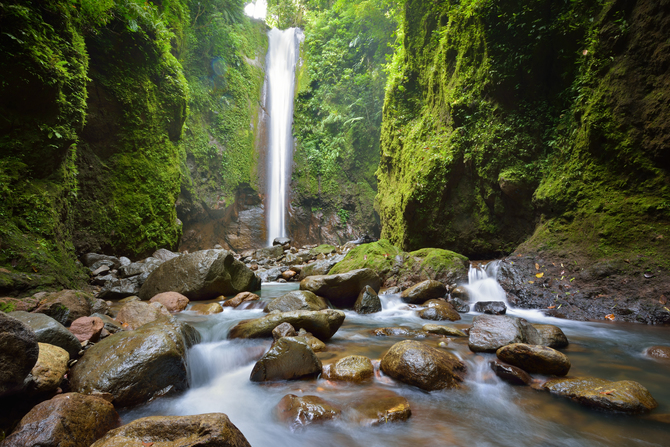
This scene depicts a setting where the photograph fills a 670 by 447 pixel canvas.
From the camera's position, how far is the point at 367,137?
59.9ft

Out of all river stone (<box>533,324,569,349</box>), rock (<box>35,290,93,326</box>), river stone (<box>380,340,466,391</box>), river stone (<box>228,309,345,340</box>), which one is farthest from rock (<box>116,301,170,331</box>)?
river stone (<box>533,324,569,349</box>)

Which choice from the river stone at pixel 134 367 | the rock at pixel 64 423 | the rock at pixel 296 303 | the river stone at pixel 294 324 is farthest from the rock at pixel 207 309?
the rock at pixel 64 423

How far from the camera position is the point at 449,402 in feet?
9.07

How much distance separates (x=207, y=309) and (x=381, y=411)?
4260 millimetres

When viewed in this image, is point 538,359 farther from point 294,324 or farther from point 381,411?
point 294,324

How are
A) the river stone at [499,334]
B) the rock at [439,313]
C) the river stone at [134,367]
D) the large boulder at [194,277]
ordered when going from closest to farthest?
1. the river stone at [134,367]
2. the river stone at [499,334]
3. the rock at [439,313]
4. the large boulder at [194,277]

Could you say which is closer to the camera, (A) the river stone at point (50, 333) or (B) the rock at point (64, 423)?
(B) the rock at point (64, 423)

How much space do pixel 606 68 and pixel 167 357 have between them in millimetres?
8529

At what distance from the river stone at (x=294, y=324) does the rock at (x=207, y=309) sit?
1.51m

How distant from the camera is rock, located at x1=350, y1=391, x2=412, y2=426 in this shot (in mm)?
2443

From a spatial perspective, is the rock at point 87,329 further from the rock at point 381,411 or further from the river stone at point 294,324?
the rock at point 381,411

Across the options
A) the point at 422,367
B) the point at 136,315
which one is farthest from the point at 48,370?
the point at 422,367

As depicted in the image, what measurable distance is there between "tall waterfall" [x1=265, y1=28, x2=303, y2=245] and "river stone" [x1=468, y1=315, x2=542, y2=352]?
47.6 ft

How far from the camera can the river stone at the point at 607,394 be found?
238 cm
